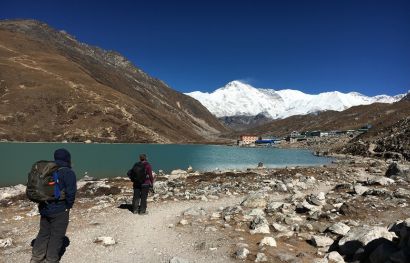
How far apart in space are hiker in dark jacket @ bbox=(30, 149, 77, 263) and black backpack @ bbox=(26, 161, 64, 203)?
176 mm

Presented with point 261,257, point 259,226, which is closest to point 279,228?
point 259,226

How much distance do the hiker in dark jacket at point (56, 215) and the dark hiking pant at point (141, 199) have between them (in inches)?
348

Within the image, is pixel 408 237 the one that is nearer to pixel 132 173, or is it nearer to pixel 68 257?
pixel 68 257

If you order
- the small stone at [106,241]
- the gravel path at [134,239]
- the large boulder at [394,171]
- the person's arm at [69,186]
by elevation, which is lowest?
the gravel path at [134,239]

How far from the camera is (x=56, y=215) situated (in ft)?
39.6

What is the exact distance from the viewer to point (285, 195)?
2919cm

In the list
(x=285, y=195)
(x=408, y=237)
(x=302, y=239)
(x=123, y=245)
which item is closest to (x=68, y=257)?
(x=123, y=245)

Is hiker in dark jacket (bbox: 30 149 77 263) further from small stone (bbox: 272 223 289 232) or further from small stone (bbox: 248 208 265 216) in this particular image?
small stone (bbox: 248 208 265 216)

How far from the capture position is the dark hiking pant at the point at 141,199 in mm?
21400

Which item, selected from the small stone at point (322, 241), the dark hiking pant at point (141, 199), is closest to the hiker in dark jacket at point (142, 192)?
the dark hiking pant at point (141, 199)

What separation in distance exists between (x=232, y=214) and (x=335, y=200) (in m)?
7.14

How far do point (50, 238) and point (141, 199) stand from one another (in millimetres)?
9203

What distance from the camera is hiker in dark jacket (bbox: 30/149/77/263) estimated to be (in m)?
11.9

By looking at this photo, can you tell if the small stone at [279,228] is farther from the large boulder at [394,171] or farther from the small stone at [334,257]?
the large boulder at [394,171]
